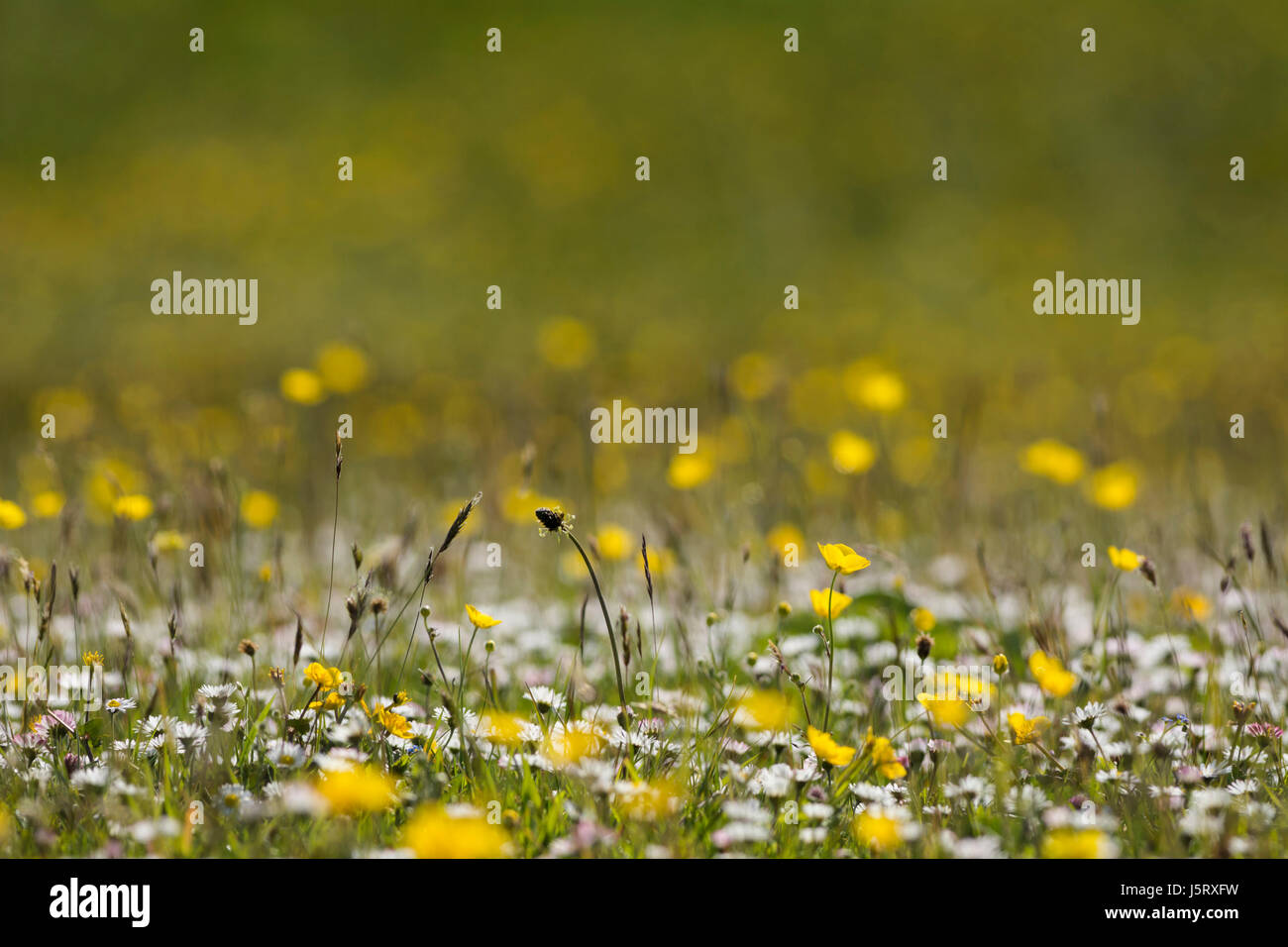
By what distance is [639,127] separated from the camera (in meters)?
14.8

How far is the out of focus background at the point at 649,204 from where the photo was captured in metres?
9.23

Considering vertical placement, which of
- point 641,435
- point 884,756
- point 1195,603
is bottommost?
point 884,756

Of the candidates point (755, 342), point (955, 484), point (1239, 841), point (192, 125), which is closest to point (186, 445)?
point (955, 484)

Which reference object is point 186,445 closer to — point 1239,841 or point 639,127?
point 1239,841

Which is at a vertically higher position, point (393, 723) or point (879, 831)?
point (393, 723)

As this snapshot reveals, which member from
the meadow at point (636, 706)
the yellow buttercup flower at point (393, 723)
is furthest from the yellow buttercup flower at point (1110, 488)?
the yellow buttercup flower at point (393, 723)

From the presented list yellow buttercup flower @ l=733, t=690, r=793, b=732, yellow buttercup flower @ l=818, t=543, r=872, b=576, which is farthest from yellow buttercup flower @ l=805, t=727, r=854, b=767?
yellow buttercup flower @ l=818, t=543, r=872, b=576

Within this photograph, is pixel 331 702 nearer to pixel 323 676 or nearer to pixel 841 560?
pixel 323 676

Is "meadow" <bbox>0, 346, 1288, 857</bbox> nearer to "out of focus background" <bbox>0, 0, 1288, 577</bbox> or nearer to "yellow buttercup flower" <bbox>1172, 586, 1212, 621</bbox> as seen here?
"yellow buttercup flower" <bbox>1172, 586, 1212, 621</bbox>

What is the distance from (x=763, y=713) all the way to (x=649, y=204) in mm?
12542

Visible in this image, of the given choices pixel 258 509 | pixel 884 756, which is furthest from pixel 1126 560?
pixel 258 509

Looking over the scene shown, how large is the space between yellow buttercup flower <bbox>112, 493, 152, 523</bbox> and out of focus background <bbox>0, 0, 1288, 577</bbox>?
353 centimetres

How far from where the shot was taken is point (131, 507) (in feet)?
11.5
